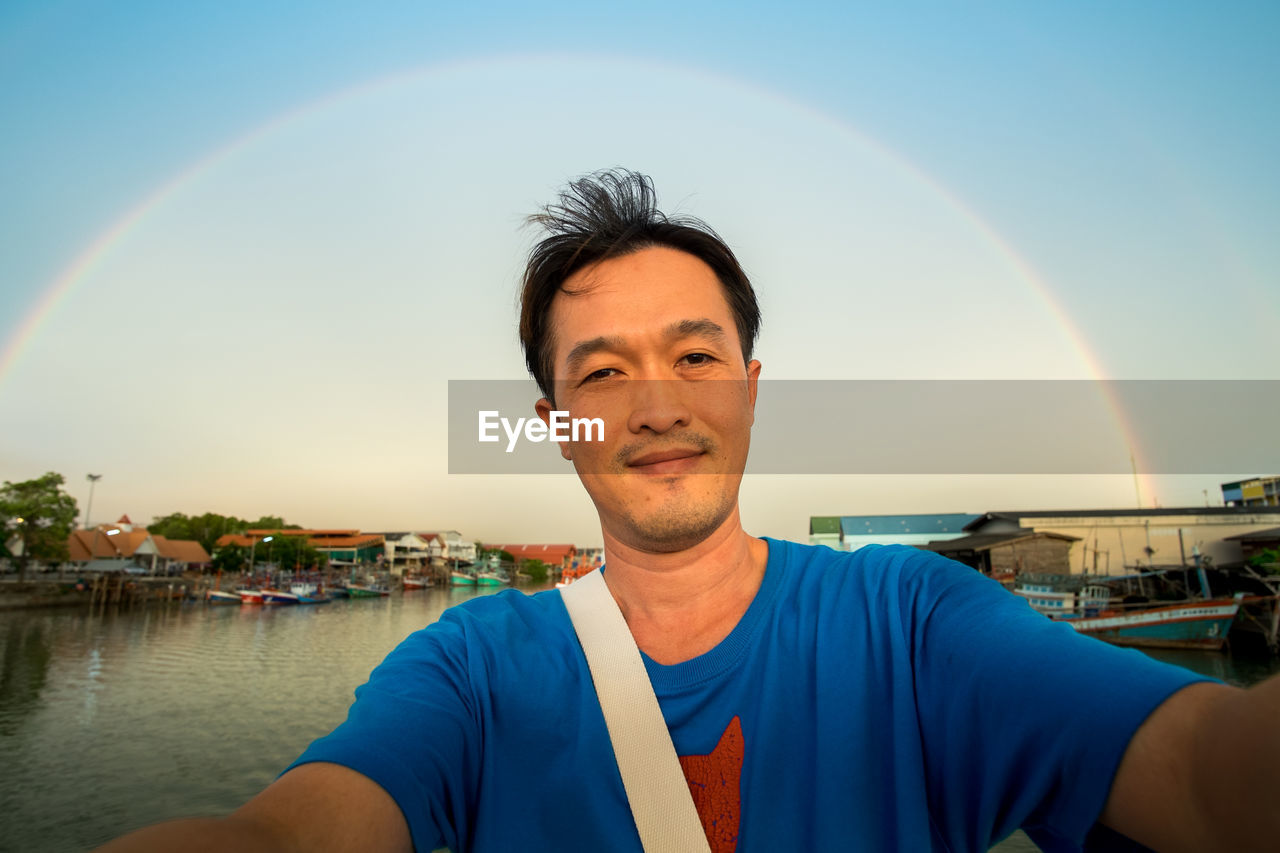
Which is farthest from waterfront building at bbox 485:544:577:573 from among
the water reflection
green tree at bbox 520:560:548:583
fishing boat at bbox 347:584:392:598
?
the water reflection

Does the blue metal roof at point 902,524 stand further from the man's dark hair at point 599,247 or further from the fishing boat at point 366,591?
the fishing boat at point 366,591

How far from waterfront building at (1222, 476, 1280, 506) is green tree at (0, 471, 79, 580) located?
332ft

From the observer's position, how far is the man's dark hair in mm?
2490

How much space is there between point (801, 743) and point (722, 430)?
97 cm

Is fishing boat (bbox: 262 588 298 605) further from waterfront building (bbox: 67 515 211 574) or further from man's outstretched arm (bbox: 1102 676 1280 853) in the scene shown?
man's outstretched arm (bbox: 1102 676 1280 853)

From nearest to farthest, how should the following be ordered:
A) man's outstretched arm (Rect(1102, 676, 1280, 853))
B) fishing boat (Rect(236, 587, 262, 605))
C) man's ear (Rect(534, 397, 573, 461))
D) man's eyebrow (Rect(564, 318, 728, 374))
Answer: man's outstretched arm (Rect(1102, 676, 1280, 853)) → man's eyebrow (Rect(564, 318, 728, 374)) → man's ear (Rect(534, 397, 573, 461)) → fishing boat (Rect(236, 587, 262, 605))

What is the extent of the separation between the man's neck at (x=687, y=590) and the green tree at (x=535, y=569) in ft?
435

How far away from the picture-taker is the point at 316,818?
4.15ft

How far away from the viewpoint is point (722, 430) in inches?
81.0

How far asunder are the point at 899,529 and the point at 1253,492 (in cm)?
3898

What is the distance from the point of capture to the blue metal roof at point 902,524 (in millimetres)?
55750

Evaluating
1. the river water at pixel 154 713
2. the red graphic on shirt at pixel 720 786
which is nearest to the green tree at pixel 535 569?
the river water at pixel 154 713

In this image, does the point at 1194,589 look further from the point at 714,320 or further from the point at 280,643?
the point at 280,643

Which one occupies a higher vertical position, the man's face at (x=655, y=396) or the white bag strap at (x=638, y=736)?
the man's face at (x=655, y=396)
